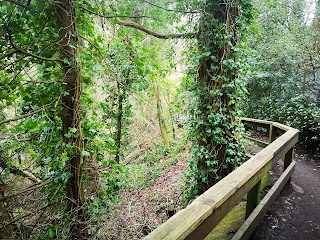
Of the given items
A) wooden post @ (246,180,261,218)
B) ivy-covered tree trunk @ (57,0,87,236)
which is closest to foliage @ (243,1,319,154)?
wooden post @ (246,180,261,218)

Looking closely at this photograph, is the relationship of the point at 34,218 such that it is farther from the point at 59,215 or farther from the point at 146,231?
the point at 146,231

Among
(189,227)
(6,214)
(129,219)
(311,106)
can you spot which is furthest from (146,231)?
(311,106)

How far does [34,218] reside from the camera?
292 centimetres

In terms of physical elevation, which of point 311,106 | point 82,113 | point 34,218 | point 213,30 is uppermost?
point 213,30

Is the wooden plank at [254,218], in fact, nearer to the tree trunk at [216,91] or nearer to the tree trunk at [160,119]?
the tree trunk at [216,91]

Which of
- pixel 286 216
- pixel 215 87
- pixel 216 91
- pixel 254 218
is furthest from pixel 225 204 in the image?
pixel 215 87

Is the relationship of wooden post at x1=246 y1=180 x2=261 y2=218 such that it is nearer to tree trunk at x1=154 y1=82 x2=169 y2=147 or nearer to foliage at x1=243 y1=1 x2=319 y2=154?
foliage at x1=243 y1=1 x2=319 y2=154

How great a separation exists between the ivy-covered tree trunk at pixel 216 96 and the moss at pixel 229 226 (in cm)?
166

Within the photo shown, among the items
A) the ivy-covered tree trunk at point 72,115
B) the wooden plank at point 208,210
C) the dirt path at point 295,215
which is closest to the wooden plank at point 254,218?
the dirt path at point 295,215

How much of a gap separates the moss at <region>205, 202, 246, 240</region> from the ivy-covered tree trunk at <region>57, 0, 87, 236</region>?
1.64 meters

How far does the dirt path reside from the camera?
280 cm

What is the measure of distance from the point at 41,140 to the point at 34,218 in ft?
3.43

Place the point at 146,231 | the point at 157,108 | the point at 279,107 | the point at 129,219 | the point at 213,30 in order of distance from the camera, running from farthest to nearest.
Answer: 1. the point at 157,108
2. the point at 279,107
3. the point at 213,30
4. the point at 146,231
5. the point at 129,219

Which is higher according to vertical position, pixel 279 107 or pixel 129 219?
pixel 279 107
